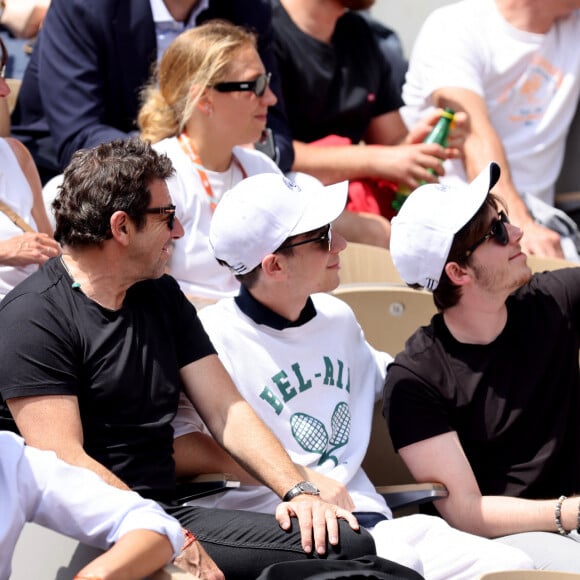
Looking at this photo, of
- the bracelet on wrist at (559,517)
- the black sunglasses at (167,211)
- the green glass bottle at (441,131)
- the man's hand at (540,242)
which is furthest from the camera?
the green glass bottle at (441,131)

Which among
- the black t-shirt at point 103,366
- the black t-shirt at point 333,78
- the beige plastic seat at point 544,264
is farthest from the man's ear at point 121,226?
the black t-shirt at point 333,78

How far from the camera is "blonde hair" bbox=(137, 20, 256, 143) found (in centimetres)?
365

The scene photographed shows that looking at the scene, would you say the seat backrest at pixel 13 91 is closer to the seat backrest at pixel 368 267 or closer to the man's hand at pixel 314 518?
the seat backrest at pixel 368 267

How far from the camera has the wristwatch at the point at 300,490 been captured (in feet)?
8.21

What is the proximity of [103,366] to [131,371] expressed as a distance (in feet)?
0.20

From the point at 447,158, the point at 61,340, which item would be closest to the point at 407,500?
the point at 61,340

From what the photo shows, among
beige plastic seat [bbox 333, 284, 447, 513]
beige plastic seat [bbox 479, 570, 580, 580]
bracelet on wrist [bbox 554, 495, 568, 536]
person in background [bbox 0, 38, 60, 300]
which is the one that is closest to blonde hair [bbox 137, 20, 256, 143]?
person in background [bbox 0, 38, 60, 300]

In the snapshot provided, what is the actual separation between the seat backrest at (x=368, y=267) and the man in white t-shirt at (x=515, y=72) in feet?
2.57

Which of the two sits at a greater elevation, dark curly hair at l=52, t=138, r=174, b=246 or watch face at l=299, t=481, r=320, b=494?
dark curly hair at l=52, t=138, r=174, b=246

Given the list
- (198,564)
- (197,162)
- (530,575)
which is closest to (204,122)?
(197,162)

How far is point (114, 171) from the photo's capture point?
257 cm

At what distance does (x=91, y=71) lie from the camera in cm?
392

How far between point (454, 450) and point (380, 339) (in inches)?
23.1

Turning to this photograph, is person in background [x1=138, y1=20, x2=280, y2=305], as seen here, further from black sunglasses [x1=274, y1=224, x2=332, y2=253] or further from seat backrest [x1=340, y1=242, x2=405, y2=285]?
black sunglasses [x1=274, y1=224, x2=332, y2=253]
